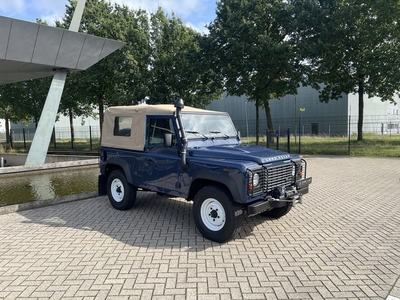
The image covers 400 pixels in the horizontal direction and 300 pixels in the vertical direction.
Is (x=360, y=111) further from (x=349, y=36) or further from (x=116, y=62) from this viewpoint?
(x=116, y=62)

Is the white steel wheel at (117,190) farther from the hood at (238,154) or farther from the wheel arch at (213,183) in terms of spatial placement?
the hood at (238,154)

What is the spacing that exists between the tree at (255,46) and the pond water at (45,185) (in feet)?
38.0

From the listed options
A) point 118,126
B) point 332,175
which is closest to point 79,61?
point 118,126

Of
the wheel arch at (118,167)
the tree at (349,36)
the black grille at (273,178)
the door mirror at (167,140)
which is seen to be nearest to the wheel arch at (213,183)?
the black grille at (273,178)

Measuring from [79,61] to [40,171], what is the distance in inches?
211

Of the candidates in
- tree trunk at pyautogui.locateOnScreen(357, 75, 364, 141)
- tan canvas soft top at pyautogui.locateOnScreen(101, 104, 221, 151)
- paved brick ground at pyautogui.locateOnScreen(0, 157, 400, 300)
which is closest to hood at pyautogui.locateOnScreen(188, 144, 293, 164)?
tan canvas soft top at pyautogui.locateOnScreen(101, 104, 221, 151)

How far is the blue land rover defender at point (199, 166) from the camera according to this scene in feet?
14.3

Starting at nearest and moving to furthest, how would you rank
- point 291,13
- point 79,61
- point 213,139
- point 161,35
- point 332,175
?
1. point 213,139
2. point 332,175
3. point 79,61
4. point 291,13
5. point 161,35

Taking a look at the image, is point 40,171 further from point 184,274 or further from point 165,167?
point 184,274

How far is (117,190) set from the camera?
6418mm

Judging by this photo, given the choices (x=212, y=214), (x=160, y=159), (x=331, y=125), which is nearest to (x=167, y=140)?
(x=160, y=159)

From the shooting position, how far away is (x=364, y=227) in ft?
16.8

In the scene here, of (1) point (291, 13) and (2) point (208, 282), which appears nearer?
(2) point (208, 282)

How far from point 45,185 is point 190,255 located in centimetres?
649
